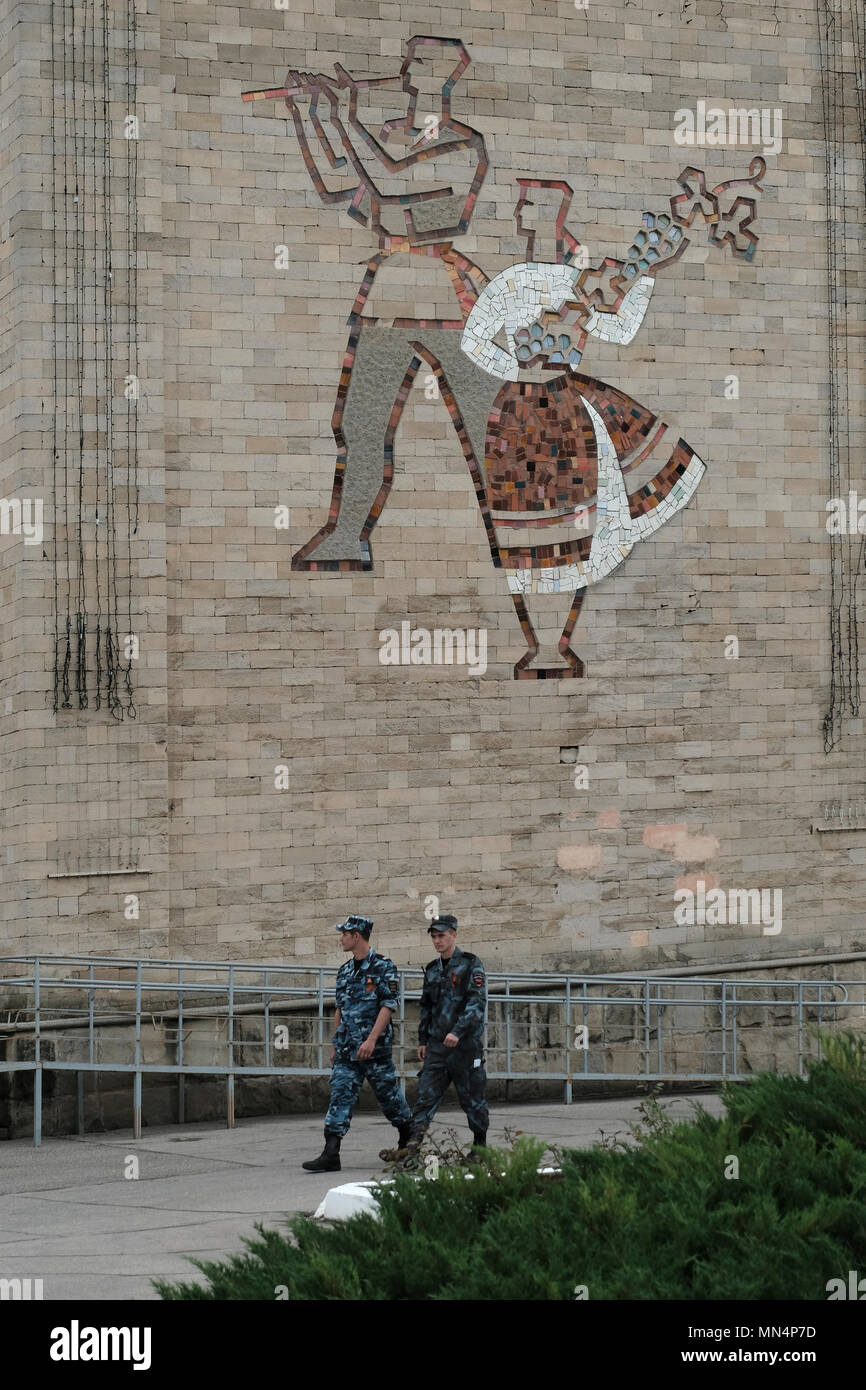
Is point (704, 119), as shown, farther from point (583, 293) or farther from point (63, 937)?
point (63, 937)

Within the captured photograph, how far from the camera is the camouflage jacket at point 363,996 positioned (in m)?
12.9

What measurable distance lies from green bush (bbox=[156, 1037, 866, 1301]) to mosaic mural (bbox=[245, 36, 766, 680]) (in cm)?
1027

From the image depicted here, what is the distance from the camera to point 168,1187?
1320 cm

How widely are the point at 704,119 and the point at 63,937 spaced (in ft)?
35.2

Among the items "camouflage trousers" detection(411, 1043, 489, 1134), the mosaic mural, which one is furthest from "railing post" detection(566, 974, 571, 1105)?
"camouflage trousers" detection(411, 1043, 489, 1134)

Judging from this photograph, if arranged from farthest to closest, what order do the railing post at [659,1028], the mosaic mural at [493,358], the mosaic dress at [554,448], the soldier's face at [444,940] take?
the mosaic dress at [554,448]
the mosaic mural at [493,358]
the railing post at [659,1028]
the soldier's face at [444,940]

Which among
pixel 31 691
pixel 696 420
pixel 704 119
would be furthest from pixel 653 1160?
pixel 704 119

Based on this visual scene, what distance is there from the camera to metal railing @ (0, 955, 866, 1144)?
54.4 ft

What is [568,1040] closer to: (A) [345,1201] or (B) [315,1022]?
(B) [315,1022]

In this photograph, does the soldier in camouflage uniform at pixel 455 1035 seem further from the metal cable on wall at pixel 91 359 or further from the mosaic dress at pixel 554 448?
the mosaic dress at pixel 554 448

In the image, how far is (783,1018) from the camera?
20.1m

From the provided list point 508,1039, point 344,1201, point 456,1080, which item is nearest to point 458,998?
point 456,1080

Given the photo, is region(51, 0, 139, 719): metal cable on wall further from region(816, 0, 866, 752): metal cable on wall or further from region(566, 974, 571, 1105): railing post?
region(816, 0, 866, 752): metal cable on wall

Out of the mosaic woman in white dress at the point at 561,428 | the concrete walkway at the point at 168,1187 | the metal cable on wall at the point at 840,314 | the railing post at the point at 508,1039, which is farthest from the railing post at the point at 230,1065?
the metal cable on wall at the point at 840,314
